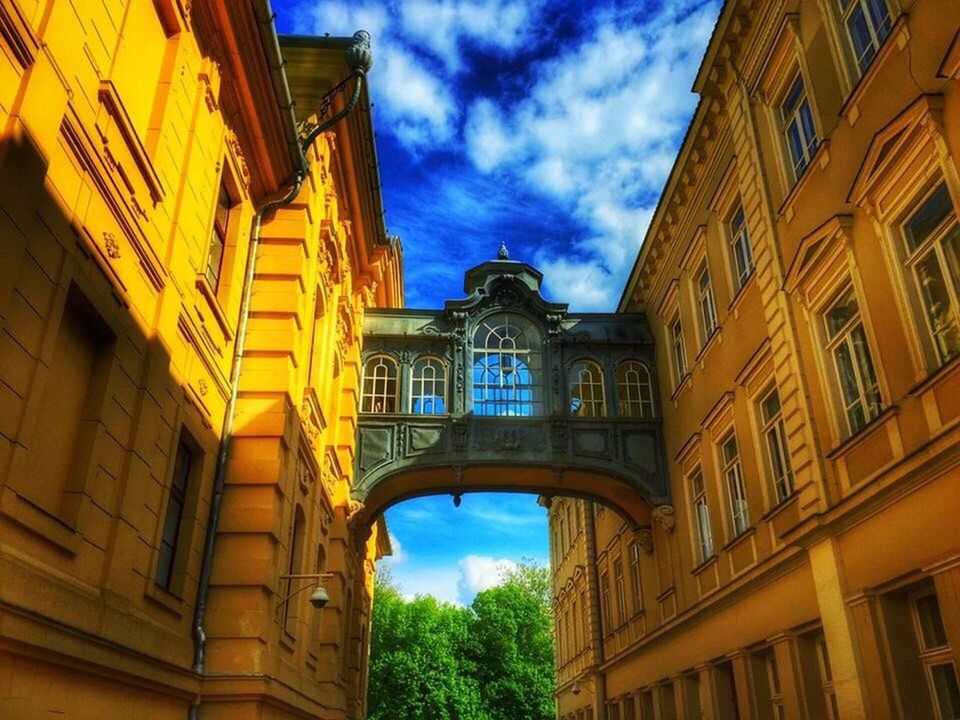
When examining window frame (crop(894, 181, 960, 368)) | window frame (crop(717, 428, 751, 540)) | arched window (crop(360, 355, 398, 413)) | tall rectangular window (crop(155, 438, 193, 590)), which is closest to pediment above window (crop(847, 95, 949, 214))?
window frame (crop(894, 181, 960, 368))

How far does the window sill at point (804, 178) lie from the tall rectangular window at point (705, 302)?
3979 millimetres

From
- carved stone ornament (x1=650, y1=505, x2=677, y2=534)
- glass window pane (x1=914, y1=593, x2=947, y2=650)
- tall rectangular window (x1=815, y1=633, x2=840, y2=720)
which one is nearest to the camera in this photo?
glass window pane (x1=914, y1=593, x2=947, y2=650)

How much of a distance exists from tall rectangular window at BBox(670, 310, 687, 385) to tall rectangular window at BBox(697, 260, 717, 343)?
1348 millimetres

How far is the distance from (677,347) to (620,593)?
851 centimetres

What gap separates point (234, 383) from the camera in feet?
37.6

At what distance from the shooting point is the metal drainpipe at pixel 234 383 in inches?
378

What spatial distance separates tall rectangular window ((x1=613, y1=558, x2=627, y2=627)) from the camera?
23172 mm

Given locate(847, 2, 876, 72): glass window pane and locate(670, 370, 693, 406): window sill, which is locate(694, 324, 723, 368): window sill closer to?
locate(670, 370, 693, 406): window sill

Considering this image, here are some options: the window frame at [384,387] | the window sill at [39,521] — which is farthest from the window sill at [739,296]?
the window sill at [39,521]

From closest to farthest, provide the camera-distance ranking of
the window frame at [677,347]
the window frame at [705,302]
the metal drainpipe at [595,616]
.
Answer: the window frame at [705,302] < the window frame at [677,347] < the metal drainpipe at [595,616]

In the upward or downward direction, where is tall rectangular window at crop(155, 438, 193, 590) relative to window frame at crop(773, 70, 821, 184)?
downward

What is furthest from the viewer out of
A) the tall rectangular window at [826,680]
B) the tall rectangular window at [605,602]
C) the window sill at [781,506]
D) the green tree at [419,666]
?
the green tree at [419,666]

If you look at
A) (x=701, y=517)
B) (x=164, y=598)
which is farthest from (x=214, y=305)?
(x=701, y=517)

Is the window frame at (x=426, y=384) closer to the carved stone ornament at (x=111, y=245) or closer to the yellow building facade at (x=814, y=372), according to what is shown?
the yellow building facade at (x=814, y=372)
